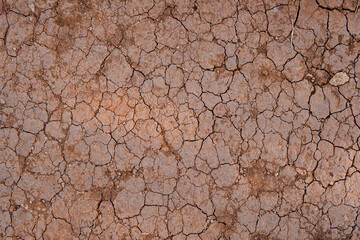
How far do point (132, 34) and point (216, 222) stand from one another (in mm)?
2016

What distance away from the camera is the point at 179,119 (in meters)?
3.09

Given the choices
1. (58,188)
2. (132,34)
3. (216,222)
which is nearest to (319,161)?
(216,222)

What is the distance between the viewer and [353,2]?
3143 millimetres

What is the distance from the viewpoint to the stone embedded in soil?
10.2 ft

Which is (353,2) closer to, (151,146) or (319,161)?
(319,161)

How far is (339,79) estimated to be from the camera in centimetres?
312

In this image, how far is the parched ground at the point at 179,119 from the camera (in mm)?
3041

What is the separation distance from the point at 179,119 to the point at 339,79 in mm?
1635

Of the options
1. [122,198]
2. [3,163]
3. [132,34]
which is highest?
[132,34]

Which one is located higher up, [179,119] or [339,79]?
[339,79]

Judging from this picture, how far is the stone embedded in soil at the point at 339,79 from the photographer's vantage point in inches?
123

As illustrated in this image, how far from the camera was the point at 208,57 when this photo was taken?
312 cm

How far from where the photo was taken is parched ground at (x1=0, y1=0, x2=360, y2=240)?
304cm

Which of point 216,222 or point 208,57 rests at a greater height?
point 208,57
